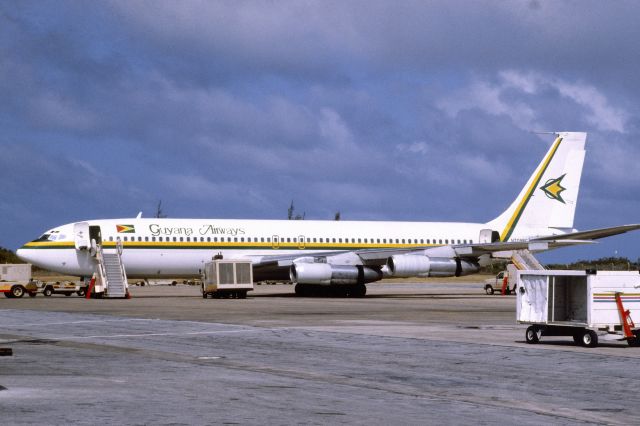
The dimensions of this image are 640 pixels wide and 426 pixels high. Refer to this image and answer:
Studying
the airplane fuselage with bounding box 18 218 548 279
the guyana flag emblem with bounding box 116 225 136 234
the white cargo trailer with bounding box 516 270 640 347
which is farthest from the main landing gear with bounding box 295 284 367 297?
the white cargo trailer with bounding box 516 270 640 347

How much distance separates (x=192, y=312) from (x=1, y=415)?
23437 millimetres

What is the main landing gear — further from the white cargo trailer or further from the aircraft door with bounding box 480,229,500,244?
the white cargo trailer

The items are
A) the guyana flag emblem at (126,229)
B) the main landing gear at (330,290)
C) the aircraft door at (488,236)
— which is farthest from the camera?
the aircraft door at (488,236)

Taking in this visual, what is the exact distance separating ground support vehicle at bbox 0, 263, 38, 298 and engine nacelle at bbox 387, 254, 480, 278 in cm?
2092

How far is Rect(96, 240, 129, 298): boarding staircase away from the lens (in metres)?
47.9

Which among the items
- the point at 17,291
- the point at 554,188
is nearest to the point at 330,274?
the point at 554,188

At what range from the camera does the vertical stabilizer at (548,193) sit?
5794 cm

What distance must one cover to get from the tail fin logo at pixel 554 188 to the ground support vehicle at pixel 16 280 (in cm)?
3121

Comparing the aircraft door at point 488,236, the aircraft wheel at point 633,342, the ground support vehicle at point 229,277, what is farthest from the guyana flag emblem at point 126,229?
the aircraft wheel at point 633,342

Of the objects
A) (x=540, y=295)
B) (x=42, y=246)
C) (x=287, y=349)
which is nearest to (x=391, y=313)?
(x=540, y=295)

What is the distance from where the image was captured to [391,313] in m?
33.9

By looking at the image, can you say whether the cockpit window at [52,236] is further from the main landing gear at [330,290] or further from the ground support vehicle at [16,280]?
the main landing gear at [330,290]

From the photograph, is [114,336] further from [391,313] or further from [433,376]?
[391,313]

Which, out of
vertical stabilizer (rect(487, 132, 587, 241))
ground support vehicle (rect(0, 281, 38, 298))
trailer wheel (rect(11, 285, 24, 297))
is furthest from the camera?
vertical stabilizer (rect(487, 132, 587, 241))
